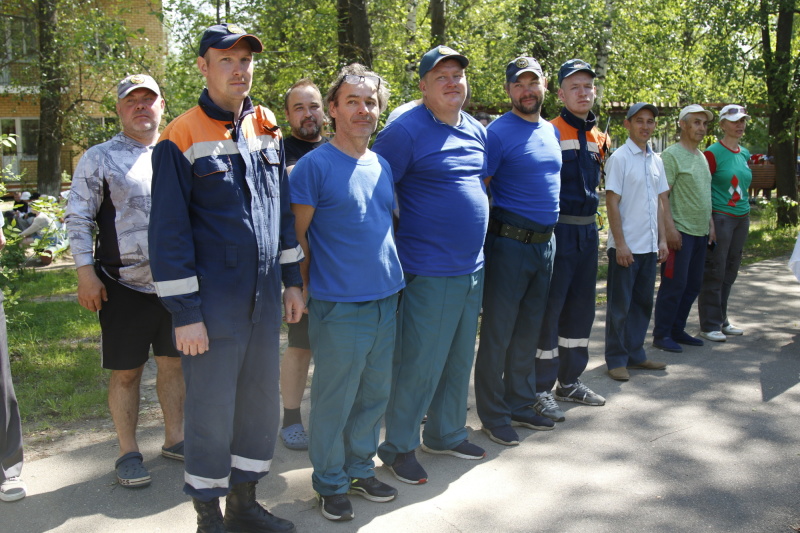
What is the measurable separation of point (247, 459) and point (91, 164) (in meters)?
1.71

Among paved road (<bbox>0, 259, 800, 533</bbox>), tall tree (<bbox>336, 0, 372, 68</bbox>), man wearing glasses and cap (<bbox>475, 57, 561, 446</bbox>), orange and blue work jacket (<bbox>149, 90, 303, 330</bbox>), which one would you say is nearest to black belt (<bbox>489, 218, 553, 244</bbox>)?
man wearing glasses and cap (<bbox>475, 57, 561, 446</bbox>)

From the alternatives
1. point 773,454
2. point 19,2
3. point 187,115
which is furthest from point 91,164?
point 19,2

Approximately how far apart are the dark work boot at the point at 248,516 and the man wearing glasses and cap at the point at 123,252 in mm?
667

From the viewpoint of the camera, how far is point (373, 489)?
12.3 ft

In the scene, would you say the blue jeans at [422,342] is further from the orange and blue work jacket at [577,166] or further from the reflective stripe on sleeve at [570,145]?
the reflective stripe on sleeve at [570,145]

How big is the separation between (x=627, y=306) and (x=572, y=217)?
3.86 feet

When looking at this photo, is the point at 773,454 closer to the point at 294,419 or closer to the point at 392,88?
the point at 294,419

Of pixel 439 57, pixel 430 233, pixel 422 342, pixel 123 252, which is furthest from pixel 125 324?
pixel 439 57

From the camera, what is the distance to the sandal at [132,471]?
383cm

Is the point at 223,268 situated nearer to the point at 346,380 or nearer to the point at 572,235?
the point at 346,380

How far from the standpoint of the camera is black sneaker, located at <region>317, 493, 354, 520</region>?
3533mm

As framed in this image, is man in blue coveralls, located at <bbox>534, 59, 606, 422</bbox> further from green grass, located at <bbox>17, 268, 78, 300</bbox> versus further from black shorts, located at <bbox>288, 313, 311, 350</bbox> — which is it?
green grass, located at <bbox>17, 268, 78, 300</bbox>

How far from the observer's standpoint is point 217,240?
3182 millimetres

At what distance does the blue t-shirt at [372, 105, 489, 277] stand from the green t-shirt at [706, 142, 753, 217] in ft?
12.2
